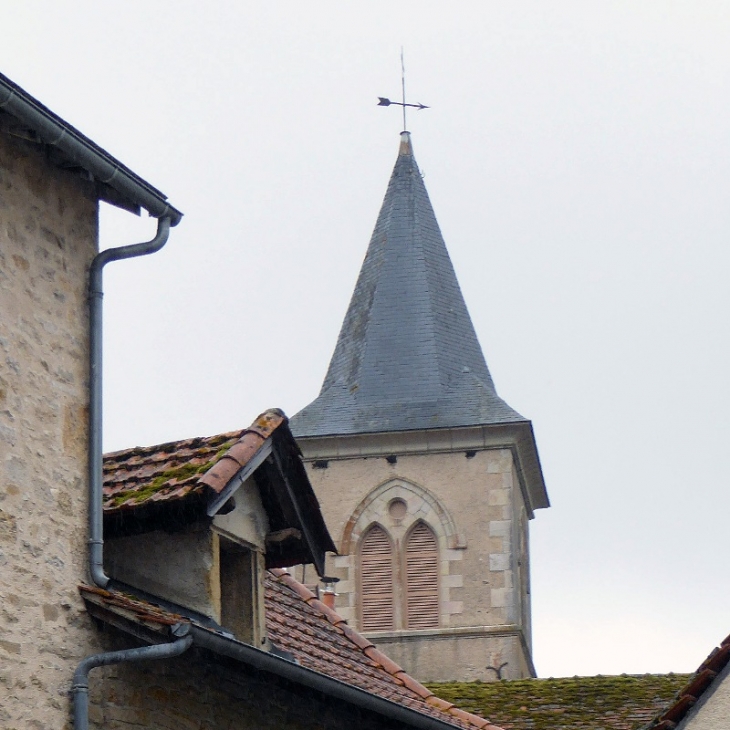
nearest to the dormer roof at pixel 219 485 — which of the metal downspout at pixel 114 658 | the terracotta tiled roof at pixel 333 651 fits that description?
the terracotta tiled roof at pixel 333 651

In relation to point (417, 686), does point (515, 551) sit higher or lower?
higher

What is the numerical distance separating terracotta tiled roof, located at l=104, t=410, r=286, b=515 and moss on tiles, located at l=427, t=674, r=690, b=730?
6.03 meters

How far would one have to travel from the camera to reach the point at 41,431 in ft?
28.8

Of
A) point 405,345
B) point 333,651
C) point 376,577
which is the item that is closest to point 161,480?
point 333,651

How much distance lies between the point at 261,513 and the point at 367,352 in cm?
2079

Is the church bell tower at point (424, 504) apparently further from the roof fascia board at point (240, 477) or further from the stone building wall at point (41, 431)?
the stone building wall at point (41, 431)

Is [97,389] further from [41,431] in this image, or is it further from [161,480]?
[161,480]

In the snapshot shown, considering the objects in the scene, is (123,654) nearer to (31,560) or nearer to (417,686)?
(31,560)

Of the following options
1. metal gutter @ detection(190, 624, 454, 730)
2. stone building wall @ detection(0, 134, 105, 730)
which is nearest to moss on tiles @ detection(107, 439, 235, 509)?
stone building wall @ detection(0, 134, 105, 730)

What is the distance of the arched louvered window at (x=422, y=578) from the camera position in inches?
1166

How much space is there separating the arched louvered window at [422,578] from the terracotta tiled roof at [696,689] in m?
17.4

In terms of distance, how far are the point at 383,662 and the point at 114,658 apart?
4.47 metres

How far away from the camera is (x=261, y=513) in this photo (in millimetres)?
10641

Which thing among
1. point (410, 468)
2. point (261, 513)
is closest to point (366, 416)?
point (410, 468)
